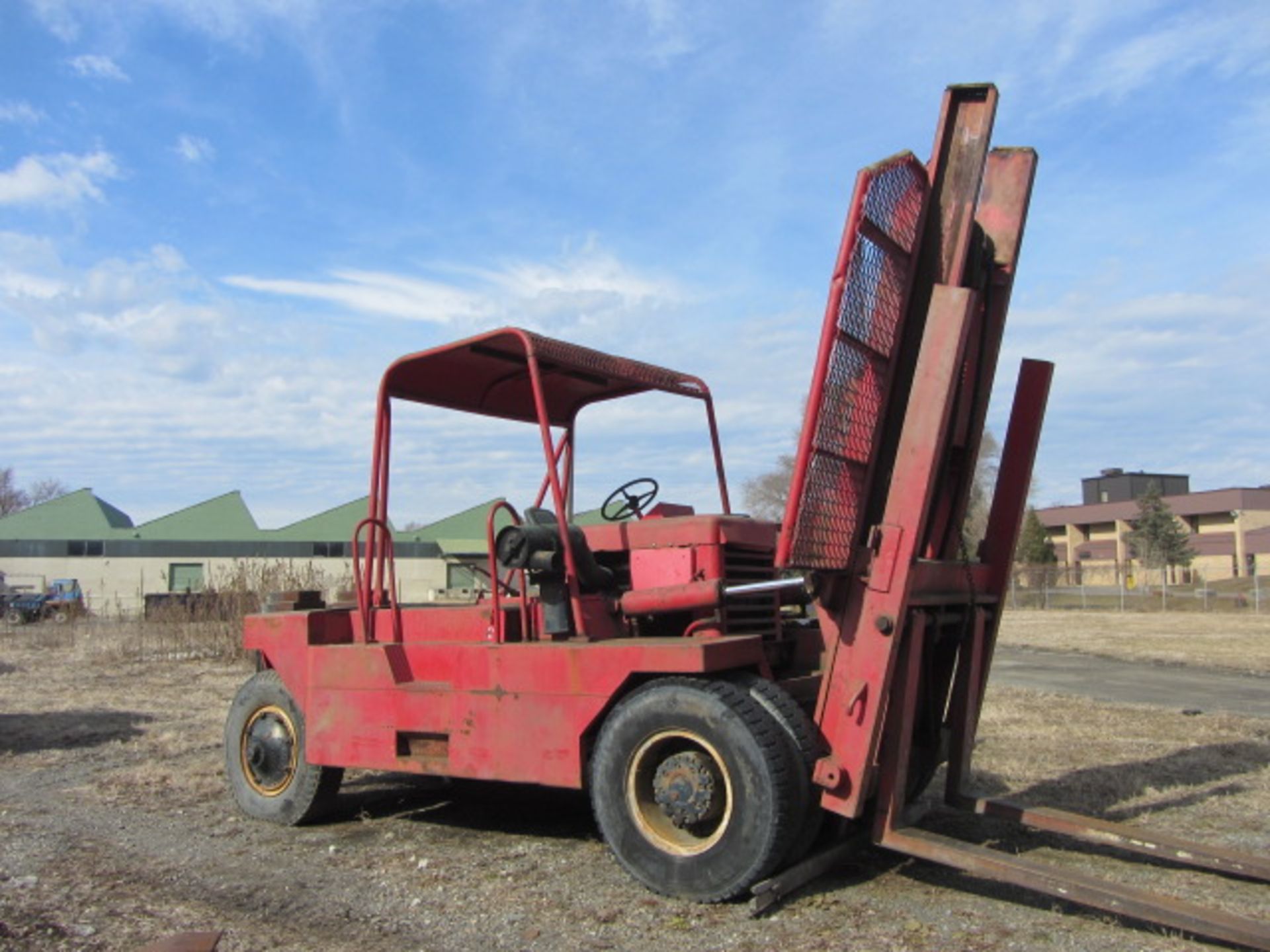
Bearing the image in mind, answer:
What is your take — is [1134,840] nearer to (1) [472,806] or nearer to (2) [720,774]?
(2) [720,774]

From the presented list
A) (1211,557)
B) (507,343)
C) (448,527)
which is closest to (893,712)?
(507,343)

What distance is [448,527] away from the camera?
6088cm

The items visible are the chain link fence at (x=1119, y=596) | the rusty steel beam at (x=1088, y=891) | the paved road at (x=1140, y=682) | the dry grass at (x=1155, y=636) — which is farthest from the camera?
the chain link fence at (x=1119, y=596)

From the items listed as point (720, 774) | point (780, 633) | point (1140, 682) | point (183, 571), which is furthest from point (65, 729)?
point (183, 571)

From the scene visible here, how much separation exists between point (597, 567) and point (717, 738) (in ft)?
4.28

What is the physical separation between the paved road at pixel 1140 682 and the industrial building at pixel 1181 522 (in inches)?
1698

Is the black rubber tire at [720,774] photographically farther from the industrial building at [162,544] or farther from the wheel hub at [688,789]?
the industrial building at [162,544]

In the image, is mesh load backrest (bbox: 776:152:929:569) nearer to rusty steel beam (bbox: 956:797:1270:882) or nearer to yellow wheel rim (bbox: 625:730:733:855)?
yellow wheel rim (bbox: 625:730:733:855)

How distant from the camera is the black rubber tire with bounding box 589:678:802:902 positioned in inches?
174

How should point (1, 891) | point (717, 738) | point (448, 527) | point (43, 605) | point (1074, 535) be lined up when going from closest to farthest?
point (717, 738)
point (1, 891)
point (43, 605)
point (448, 527)
point (1074, 535)

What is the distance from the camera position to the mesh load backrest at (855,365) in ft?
14.8

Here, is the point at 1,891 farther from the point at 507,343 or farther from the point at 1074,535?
the point at 1074,535

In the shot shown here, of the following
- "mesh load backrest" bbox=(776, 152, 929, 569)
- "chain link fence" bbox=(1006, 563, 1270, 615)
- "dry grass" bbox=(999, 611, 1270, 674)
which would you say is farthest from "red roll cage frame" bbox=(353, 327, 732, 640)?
"chain link fence" bbox=(1006, 563, 1270, 615)

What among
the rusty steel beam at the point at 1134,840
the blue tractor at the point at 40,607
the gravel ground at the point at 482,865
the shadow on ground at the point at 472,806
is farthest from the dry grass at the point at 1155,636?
the blue tractor at the point at 40,607
